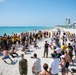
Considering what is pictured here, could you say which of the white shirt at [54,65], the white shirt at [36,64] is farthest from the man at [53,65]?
the white shirt at [36,64]

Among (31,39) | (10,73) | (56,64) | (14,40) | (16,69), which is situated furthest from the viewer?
(31,39)

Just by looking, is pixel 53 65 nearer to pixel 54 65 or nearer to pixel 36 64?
pixel 54 65

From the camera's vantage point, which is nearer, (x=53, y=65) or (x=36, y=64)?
(x=53, y=65)

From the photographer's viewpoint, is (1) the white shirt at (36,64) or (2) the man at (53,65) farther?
(1) the white shirt at (36,64)

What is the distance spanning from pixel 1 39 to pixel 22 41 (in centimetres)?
351

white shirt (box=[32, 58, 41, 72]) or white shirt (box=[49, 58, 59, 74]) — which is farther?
white shirt (box=[32, 58, 41, 72])

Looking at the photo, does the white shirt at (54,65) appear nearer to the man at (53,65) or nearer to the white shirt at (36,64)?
the man at (53,65)

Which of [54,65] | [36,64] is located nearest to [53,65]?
[54,65]

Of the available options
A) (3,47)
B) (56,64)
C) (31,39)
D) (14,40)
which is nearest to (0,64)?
(3,47)

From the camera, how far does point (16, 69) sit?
10.8 meters

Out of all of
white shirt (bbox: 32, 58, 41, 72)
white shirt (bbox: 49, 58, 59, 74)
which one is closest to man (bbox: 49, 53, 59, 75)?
white shirt (bbox: 49, 58, 59, 74)

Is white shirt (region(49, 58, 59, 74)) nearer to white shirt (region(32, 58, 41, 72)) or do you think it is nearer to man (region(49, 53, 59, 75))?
man (region(49, 53, 59, 75))

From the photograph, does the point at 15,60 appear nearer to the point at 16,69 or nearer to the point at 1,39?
the point at 16,69

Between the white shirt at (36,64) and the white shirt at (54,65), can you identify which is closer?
the white shirt at (54,65)
